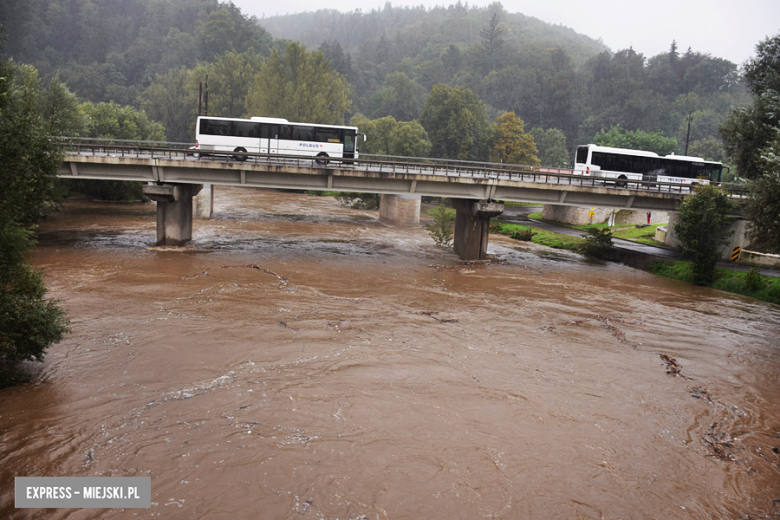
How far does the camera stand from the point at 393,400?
43.0ft

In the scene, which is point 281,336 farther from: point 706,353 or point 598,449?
point 706,353

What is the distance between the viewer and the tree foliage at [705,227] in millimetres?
29703

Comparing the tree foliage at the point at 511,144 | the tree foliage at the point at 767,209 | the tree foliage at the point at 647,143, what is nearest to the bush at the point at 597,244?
the tree foliage at the point at 767,209

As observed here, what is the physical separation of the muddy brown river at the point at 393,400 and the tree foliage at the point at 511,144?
6264 centimetres

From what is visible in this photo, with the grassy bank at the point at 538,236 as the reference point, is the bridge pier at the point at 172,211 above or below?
above

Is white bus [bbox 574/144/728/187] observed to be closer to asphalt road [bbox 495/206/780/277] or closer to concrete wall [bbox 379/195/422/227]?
asphalt road [bbox 495/206/780/277]

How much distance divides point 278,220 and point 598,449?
38.9 metres

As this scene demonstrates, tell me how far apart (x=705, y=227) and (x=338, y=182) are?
20.9m

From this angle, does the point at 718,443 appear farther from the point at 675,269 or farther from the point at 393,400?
the point at 675,269

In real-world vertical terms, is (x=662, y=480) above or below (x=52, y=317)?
below

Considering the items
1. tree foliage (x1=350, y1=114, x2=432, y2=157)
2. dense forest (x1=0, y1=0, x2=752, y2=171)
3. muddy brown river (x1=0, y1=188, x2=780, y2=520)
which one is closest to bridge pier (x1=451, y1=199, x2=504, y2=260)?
muddy brown river (x1=0, y1=188, x2=780, y2=520)

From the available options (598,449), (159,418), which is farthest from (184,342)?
(598,449)

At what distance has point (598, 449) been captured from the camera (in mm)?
11492

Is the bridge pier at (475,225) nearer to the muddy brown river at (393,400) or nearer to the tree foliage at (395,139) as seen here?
the muddy brown river at (393,400)
